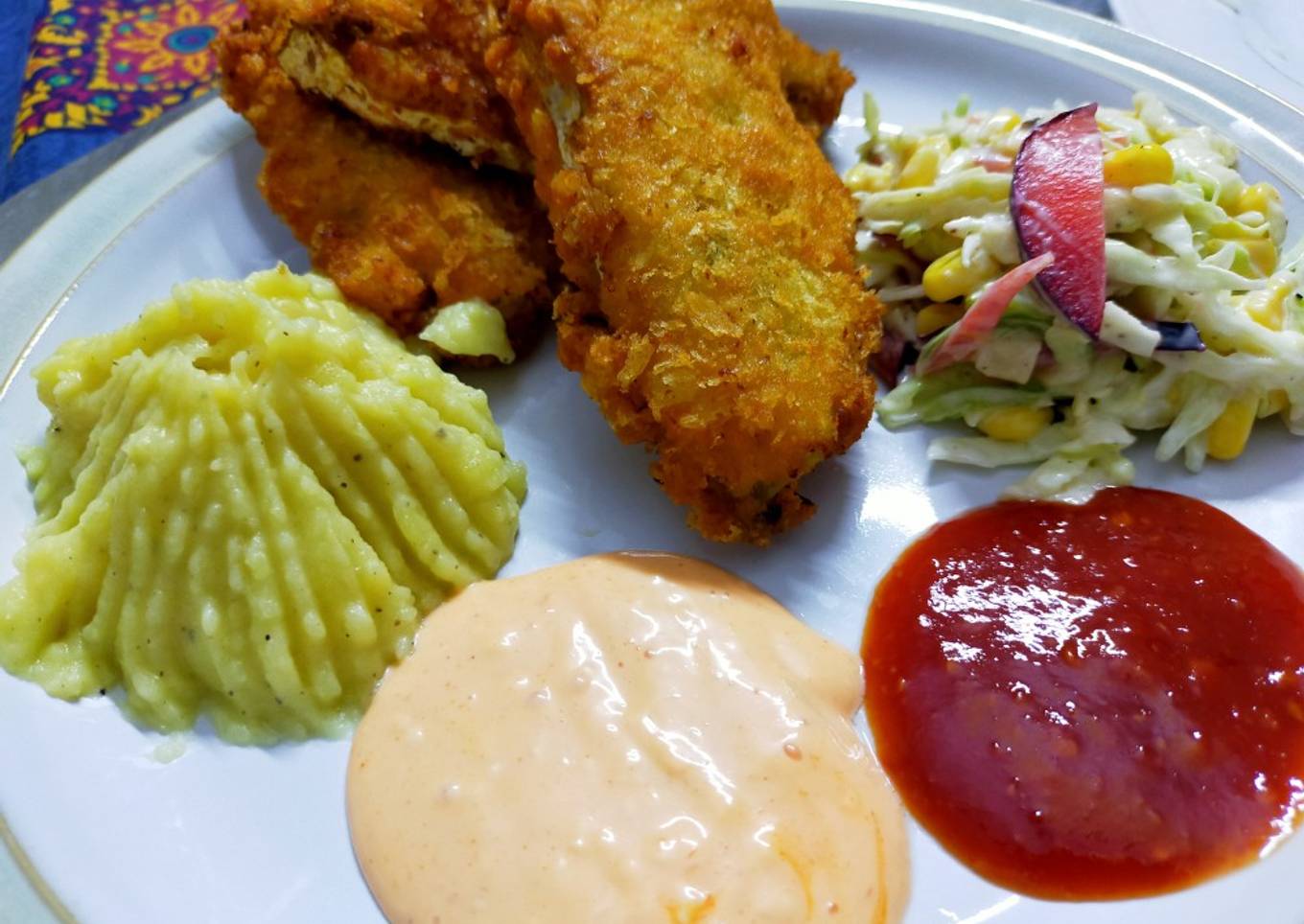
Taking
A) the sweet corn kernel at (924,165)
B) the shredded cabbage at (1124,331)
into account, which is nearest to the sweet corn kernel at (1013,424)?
the shredded cabbage at (1124,331)

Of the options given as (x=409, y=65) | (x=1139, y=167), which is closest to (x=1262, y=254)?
(x=1139, y=167)

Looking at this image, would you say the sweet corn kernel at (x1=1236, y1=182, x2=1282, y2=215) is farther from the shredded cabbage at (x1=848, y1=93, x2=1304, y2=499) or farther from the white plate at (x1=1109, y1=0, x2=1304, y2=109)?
the white plate at (x1=1109, y1=0, x2=1304, y2=109)

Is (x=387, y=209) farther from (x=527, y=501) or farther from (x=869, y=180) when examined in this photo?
(x=869, y=180)

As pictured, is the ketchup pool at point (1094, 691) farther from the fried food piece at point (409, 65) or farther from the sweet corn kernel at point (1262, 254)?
the fried food piece at point (409, 65)

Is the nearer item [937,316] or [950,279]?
[950,279]

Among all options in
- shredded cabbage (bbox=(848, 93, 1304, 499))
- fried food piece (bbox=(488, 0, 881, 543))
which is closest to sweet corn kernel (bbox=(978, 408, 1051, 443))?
shredded cabbage (bbox=(848, 93, 1304, 499))
